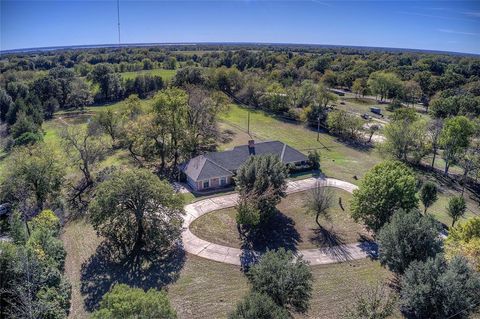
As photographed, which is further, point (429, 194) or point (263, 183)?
point (429, 194)

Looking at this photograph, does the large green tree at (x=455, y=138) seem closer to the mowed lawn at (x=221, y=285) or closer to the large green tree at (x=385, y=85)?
the mowed lawn at (x=221, y=285)

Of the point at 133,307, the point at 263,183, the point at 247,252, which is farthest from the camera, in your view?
the point at 263,183

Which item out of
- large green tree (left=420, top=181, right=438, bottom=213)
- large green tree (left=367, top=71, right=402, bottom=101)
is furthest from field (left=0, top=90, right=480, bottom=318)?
large green tree (left=367, top=71, right=402, bottom=101)

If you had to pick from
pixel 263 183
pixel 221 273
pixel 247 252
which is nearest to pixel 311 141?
→ pixel 263 183

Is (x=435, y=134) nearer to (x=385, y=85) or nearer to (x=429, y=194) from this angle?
(x=429, y=194)

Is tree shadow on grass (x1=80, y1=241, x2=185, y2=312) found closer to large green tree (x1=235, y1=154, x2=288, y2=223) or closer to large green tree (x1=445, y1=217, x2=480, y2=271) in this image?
large green tree (x1=235, y1=154, x2=288, y2=223)

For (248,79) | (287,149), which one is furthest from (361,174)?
(248,79)

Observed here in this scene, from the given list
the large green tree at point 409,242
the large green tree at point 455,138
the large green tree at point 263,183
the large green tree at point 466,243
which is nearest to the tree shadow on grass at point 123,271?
the large green tree at point 263,183

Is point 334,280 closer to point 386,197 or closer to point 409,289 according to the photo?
point 409,289
